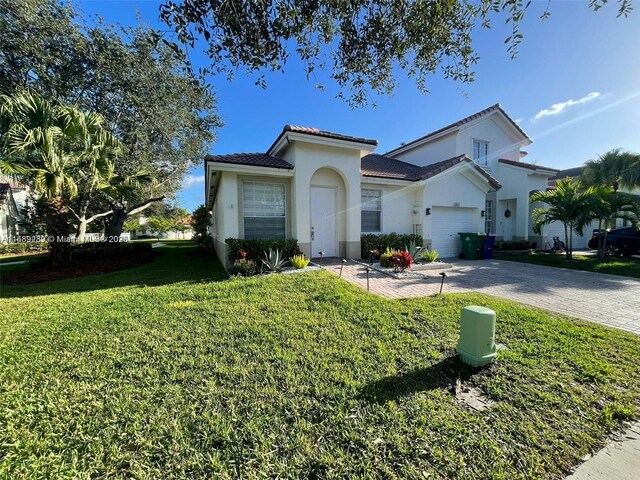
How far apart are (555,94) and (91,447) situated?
1494 cm

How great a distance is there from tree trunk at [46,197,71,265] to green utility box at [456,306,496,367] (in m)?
16.2

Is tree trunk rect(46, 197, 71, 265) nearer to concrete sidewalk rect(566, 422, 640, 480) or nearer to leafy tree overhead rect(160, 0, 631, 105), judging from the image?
leafy tree overhead rect(160, 0, 631, 105)

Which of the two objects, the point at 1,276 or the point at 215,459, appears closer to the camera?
the point at 215,459

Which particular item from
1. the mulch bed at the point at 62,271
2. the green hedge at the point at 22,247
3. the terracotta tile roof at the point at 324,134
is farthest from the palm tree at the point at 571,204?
the green hedge at the point at 22,247

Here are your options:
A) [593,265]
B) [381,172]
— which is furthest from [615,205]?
[381,172]

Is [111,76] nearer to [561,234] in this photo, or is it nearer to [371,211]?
[371,211]

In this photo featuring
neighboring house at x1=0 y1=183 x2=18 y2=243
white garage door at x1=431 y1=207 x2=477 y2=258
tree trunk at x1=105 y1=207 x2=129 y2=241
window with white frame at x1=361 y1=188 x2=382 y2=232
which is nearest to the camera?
window with white frame at x1=361 y1=188 x2=382 y2=232

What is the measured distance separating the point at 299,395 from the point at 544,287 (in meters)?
8.83

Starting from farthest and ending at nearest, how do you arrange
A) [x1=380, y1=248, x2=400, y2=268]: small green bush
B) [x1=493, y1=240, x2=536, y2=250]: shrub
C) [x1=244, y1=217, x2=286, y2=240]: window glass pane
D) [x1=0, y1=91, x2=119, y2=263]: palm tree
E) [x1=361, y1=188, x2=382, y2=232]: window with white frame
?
[x1=493, y1=240, x2=536, y2=250]: shrub → [x1=361, y1=188, x2=382, y2=232]: window with white frame → [x1=244, y1=217, x2=286, y2=240]: window glass pane → [x1=380, y1=248, x2=400, y2=268]: small green bush → [x1=0, y1=91, x2=119, y2=263]: palm tree

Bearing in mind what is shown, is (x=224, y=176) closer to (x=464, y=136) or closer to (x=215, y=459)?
(x=215, y=459)

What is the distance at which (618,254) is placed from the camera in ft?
50.4

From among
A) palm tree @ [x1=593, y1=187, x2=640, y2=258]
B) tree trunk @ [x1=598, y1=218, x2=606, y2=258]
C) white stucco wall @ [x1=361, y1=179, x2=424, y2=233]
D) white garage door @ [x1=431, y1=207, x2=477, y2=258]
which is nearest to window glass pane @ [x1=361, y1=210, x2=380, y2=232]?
white stucco wall @ [x1=361, y1=179, x2=424, y2=233]

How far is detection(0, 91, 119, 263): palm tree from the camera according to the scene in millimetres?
8438

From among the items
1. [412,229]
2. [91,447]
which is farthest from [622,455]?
[412,229]
